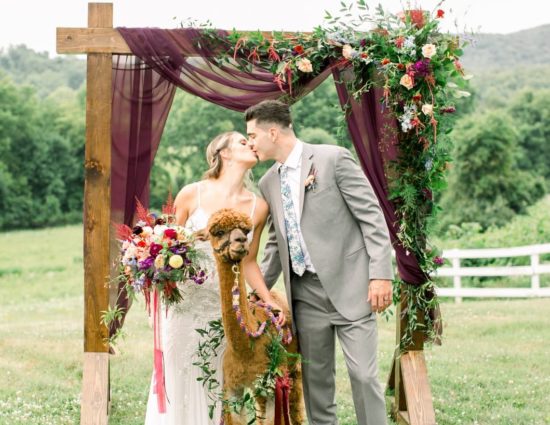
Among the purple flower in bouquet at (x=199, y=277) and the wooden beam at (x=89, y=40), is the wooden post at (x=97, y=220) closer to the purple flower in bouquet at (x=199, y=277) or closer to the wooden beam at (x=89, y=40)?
the wooden beam at (x=89, y=40)

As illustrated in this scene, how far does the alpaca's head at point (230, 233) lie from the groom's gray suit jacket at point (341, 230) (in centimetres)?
74

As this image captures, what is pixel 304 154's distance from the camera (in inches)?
203

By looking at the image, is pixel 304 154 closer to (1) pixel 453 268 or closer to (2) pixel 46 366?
(2) pixel 46 366

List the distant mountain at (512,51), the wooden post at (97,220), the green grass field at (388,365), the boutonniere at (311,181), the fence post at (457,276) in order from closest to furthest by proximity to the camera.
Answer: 1. the boutonniere at (311,181)
2. the wooden post at (97,220)
3. the green grass field at (388,365)
4. the fence post at (457,276)
5. the distant mountain at (512,51)

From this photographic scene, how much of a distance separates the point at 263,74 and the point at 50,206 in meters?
25.2

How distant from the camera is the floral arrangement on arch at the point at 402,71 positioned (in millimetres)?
5750

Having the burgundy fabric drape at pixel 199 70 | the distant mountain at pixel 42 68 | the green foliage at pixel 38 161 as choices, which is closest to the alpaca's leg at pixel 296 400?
the burgundy fabric drape at pixel 199 70

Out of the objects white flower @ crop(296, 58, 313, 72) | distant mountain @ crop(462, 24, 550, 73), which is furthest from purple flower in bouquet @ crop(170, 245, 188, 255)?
distant mountain @ crop(462, 24, 550, 73)

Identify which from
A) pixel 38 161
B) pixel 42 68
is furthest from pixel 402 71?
pixel 42 68

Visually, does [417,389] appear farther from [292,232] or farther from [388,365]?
[388,365]

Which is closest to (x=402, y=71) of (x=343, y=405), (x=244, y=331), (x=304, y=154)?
(x=304, y=154)

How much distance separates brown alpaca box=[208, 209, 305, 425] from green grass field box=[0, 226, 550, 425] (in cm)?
177

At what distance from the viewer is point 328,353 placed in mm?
5168

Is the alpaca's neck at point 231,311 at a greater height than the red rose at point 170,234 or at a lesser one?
lesser
